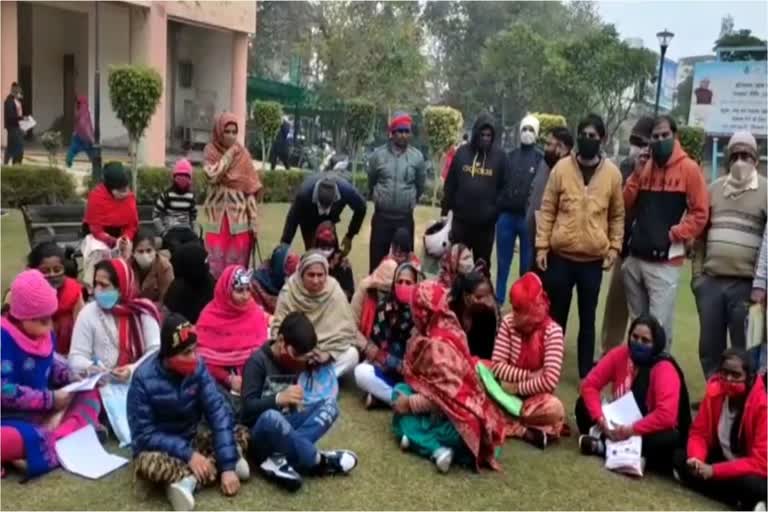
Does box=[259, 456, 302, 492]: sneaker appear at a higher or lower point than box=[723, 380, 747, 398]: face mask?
lower

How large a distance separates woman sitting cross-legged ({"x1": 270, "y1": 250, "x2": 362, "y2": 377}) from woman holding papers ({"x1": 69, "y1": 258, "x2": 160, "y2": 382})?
2.43 feet

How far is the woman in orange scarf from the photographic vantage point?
6227 mm

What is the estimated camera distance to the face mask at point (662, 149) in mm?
4938

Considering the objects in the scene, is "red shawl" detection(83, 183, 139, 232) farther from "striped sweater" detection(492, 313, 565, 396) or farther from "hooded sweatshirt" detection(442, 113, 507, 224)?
"striped sweater" detection(492, 313, 565, 396)

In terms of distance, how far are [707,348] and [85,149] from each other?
12517mm

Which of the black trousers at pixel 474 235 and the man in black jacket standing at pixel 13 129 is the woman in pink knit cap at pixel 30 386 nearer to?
the black trousers at pixel 474 235

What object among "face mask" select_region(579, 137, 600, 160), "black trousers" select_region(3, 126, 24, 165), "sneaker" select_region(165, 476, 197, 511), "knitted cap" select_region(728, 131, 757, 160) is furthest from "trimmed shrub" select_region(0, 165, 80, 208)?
"knitted cap" select_region(728, 131, 757, 160)

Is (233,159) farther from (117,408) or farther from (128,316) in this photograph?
(117,408)

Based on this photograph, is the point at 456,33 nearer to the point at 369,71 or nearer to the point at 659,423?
the point at 369,71

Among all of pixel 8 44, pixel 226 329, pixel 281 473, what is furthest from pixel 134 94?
pixel 281 473

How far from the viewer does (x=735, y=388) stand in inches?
150

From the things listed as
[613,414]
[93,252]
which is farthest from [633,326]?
[93,252]

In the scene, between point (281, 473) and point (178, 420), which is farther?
point (281, 473)

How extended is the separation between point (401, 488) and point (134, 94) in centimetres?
799
